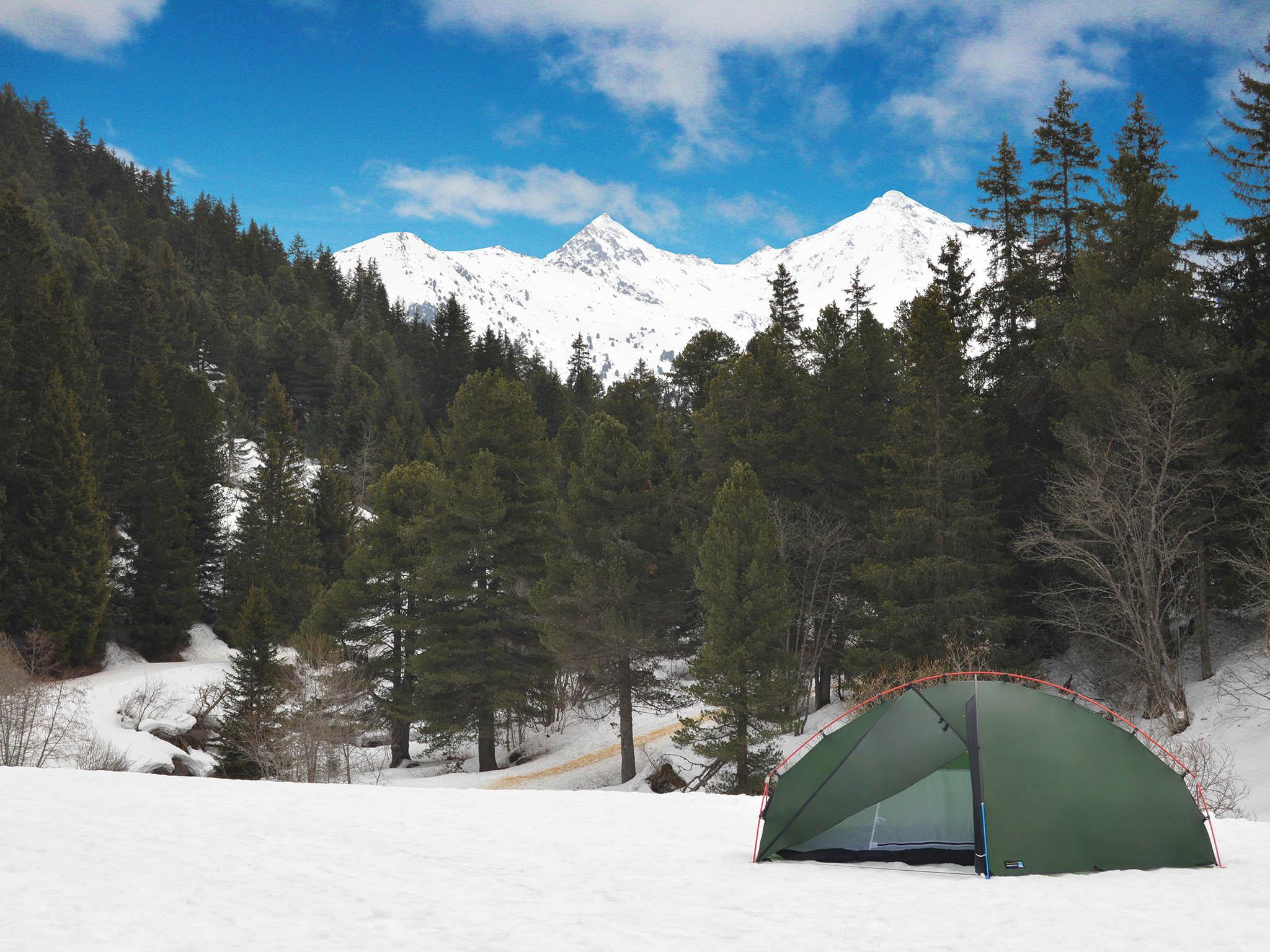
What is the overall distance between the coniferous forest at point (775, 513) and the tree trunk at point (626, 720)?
4.0 inches

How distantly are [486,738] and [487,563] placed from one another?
608 centimetres

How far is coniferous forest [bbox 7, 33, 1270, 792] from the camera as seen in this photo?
20.2 meters

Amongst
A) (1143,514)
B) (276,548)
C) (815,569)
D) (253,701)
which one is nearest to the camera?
(1143,514)

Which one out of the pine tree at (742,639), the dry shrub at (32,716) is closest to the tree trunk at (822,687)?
the pine tree at (742,639)

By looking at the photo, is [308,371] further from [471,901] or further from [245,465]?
[471,901]

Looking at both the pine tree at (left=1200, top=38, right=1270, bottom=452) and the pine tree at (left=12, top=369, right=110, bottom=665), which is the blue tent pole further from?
the pine tree at (left=12, top=369, right=110, bottom=665)

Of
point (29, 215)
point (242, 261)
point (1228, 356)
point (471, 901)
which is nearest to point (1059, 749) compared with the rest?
point (471, 901)

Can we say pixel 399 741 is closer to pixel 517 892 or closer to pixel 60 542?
pixel 60 542

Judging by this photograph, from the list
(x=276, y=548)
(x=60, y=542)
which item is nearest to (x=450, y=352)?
(x=276, y=548)

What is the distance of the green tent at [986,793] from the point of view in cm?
712

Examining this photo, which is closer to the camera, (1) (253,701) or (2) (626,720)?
(2) (626,720)

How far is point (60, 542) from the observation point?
106 feet

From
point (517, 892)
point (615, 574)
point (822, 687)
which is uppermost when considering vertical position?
point (615, 574)

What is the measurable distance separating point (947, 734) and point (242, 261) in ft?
343
